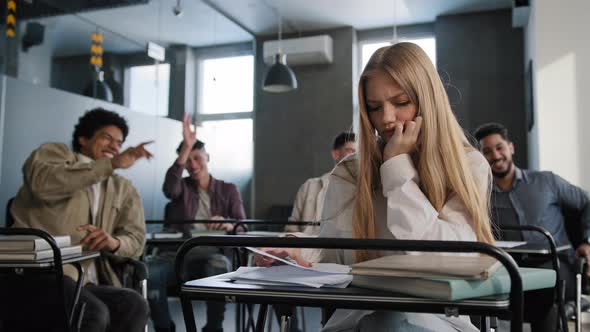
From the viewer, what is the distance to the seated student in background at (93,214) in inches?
93.7

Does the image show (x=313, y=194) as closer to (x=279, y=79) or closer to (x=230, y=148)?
(x=279, y=79)

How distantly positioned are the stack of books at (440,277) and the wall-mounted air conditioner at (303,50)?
21.3 feet

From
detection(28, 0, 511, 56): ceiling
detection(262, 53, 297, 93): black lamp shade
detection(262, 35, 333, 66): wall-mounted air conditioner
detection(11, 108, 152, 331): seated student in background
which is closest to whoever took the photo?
detection(11, 108, 152, 331): seated student in background

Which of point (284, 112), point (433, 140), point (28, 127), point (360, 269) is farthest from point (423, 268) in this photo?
point (284, 112)

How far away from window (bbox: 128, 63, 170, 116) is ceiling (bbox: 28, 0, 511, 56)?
237 mm

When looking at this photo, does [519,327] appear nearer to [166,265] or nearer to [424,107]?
[424,107]

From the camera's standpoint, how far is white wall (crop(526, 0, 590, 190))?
174 inches

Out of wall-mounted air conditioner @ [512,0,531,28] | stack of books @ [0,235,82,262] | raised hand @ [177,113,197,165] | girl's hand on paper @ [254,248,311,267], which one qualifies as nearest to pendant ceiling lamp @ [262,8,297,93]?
raised hand @ [177,113,197,165]

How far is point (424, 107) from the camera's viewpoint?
1.42m

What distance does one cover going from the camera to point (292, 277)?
37.6 inches

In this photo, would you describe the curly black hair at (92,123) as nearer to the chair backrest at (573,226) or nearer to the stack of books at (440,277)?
the stack of books at (440,277)

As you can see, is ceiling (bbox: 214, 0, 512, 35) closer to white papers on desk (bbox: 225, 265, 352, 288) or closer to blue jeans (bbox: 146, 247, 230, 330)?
blue jeans (bbox: 146, 247, 230, 330)

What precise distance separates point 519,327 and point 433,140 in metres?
0.64

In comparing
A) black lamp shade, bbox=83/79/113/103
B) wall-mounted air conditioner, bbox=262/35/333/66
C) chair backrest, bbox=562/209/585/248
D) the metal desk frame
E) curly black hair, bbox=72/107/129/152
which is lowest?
chair backrest, bbox=562/209/585/248
